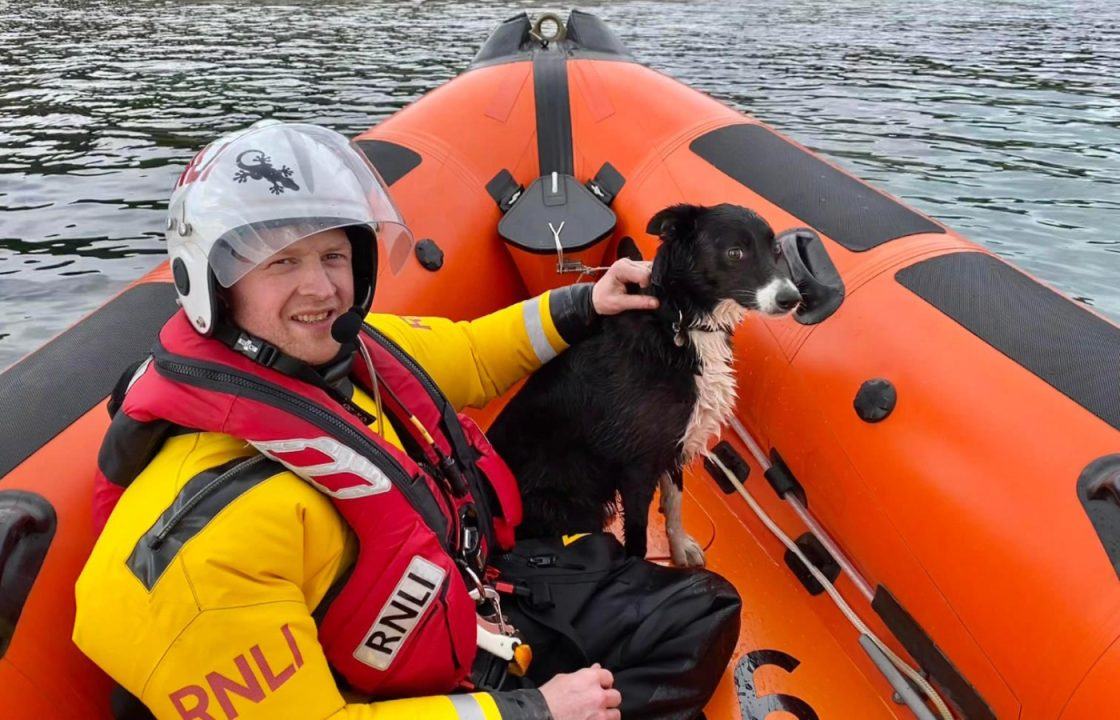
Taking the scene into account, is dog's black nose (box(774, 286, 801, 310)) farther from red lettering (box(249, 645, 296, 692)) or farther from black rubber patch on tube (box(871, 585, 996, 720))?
red lettering (box(249, 645, 296, 692))

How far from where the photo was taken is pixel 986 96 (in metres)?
12.1

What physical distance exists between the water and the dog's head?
4801 mm

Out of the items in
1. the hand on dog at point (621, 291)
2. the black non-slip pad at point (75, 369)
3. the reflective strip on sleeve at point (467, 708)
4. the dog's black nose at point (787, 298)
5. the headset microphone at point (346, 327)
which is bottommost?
the reflective strip on sleeve at point (467, 708)

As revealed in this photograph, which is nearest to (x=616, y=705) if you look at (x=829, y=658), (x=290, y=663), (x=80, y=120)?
(x=290, y=663)

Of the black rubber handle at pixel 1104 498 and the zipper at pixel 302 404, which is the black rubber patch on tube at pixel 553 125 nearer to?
the zipper at pixel 302 404

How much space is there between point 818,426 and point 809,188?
1180 mm

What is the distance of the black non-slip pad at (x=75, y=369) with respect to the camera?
7.17ft

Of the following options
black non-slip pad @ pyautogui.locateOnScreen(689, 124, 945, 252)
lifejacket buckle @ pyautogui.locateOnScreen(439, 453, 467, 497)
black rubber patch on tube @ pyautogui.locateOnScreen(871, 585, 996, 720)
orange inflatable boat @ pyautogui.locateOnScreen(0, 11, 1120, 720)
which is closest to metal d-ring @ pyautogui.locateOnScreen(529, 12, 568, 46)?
orange inflatable boat @ pyautogui.locateOnScreen(0, 11, 1120, 720)

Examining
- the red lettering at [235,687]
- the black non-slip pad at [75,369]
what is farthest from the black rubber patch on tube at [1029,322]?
the black non-slip pad at [75,369]

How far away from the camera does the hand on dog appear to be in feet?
9.47

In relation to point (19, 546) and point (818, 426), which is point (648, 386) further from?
point (19, 546)

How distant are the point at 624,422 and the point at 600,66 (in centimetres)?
268

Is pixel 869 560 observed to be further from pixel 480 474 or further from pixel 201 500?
pixel 201 500

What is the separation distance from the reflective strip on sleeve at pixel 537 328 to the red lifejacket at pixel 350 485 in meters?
0.90
